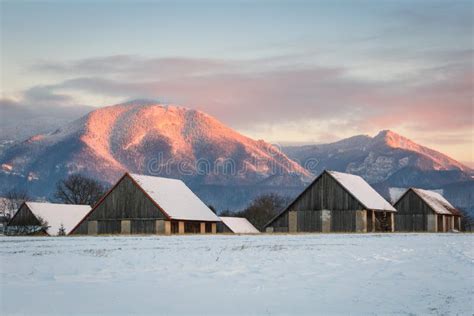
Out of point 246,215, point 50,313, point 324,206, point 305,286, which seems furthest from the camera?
point 246,215

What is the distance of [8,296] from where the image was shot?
18.9 m

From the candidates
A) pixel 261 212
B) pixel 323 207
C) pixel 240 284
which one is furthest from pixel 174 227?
pixel 261 212

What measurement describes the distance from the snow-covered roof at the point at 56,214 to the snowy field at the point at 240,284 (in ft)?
214

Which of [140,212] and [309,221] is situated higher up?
[140,212]

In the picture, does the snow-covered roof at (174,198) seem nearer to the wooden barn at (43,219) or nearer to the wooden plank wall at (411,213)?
the wooden barn at (43,219)

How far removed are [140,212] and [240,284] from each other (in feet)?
178

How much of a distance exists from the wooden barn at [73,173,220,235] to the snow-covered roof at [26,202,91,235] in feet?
54.0

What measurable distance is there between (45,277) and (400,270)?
11.1 m

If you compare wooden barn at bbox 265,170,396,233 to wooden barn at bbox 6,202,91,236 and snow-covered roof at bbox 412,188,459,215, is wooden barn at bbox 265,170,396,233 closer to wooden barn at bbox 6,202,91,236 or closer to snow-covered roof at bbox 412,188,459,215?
snow-covered roof at bbox 412,188,459,215

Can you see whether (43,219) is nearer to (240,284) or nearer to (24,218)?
(24,218)

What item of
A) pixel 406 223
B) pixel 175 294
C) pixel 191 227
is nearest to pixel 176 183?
pixel 191 227

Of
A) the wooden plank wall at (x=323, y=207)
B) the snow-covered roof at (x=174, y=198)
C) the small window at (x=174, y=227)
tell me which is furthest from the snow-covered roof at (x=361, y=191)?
the small window at (x=174, y=227)

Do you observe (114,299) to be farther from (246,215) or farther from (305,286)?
(246,215)

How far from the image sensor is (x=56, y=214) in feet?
318
